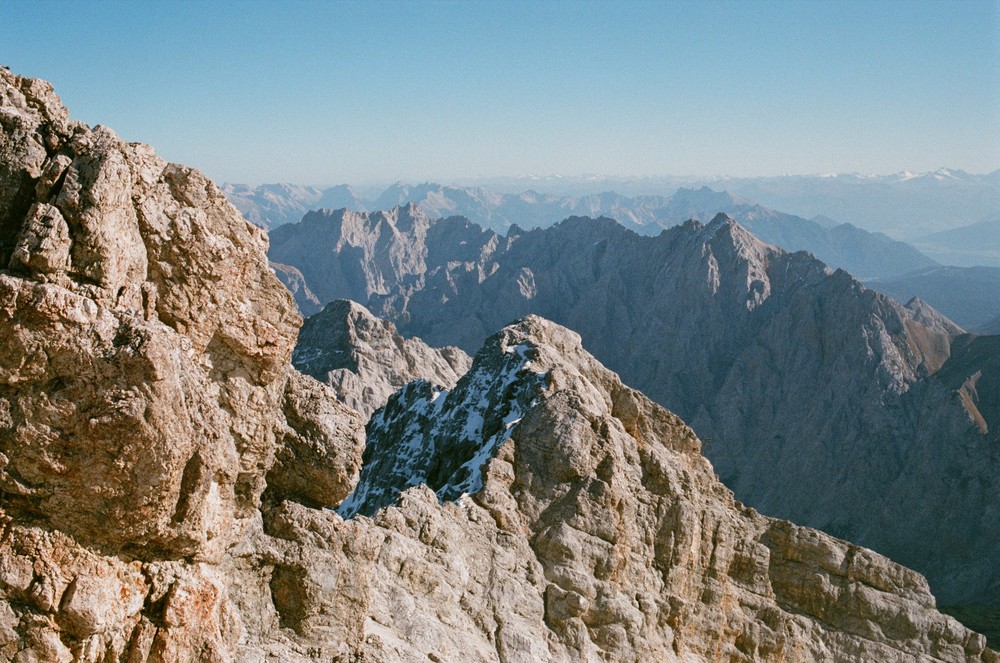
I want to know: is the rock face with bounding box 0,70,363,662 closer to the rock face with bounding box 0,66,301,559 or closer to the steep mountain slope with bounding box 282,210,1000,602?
the rock face with bounding box 0,66,301,559

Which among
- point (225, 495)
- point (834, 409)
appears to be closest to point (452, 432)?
point (225, 495)

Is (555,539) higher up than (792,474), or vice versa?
(555,539)

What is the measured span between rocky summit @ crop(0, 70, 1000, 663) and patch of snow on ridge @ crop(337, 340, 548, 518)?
1636 millimetres

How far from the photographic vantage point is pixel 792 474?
151625 mm

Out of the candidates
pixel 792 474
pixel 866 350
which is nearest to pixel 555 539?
pixel 792 474

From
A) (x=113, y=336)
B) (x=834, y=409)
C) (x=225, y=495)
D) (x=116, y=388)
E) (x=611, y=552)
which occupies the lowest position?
(x=834, y=409)

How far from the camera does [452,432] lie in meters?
50.0

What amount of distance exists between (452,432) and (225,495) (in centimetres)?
3247

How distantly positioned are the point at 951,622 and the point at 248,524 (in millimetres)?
43852

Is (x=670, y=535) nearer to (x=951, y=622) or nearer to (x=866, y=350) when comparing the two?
(x=951, y=622)

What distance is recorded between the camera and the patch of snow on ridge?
43456 mm

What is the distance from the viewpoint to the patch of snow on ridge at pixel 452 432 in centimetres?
4346

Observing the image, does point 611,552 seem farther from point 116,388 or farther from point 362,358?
point 362,358

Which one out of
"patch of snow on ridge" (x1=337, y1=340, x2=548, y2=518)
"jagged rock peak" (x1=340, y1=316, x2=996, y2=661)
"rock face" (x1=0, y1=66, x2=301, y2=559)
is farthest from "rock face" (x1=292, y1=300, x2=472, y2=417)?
"rock face" (x1=0, y1=66, x2=301, y2=559)
